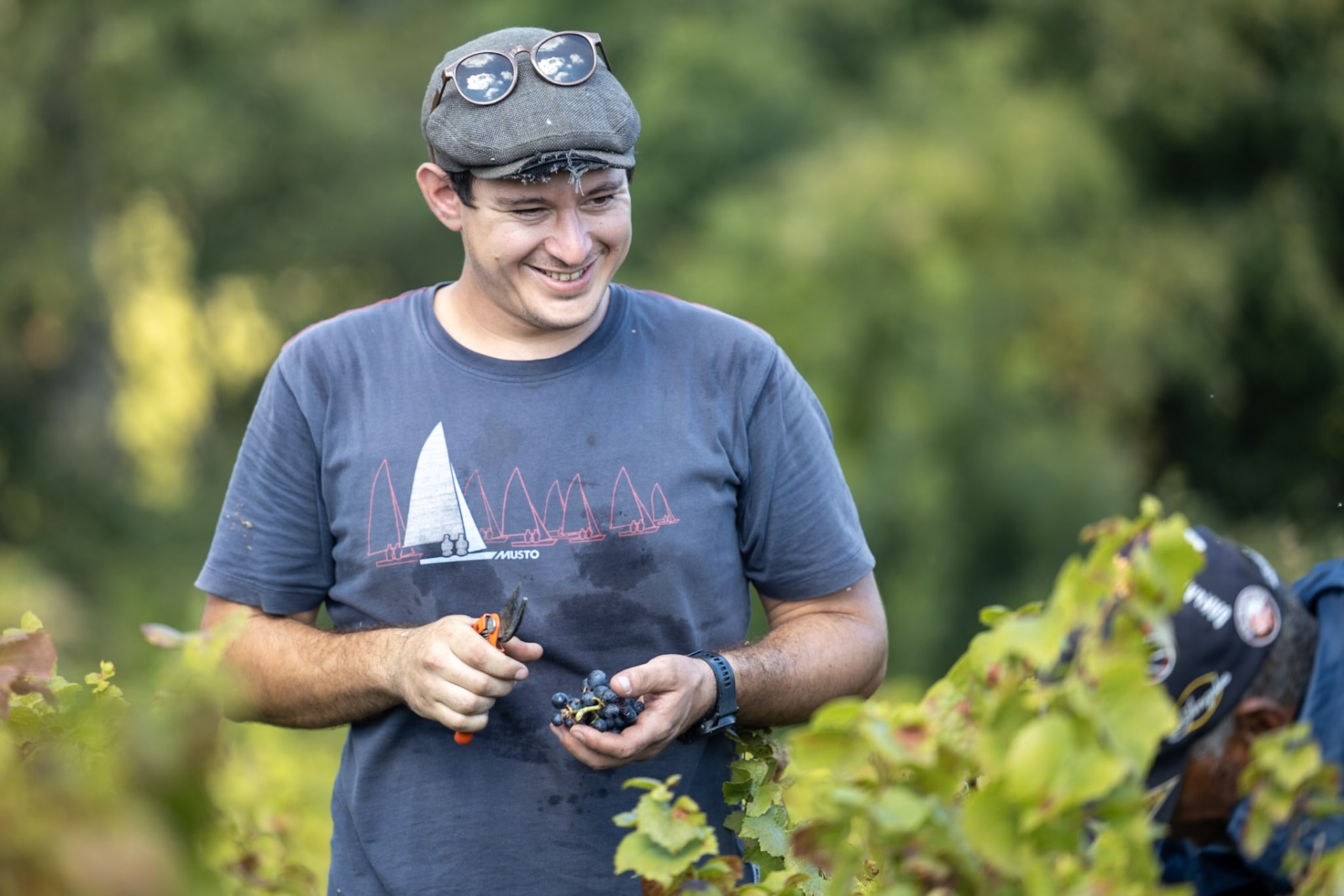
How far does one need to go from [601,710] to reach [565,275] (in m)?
0.84

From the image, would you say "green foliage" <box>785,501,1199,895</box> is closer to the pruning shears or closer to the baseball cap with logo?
the baseball cap with logo

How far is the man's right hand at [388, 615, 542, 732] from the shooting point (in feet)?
7.84

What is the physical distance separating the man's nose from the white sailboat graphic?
418mm

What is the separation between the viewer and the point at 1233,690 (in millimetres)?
1914

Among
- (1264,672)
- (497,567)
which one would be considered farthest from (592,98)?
(1264,672)

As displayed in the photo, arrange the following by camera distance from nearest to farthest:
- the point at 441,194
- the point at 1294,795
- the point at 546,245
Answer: the point at 1294,795, the point at 546,245, the point at 441,194

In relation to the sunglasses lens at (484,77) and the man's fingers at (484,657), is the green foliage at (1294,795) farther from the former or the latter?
the sunglasses lens at (484,77)

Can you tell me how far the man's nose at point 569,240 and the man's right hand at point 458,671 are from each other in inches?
28.2

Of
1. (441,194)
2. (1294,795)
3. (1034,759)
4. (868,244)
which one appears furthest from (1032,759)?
(868,244)

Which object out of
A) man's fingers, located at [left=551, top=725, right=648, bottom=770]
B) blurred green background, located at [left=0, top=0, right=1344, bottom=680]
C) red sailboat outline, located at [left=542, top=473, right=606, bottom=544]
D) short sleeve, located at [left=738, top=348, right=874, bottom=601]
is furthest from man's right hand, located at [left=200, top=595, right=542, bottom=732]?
blurred green background, located at [left=0, top=0, right=1344, bottom=680]

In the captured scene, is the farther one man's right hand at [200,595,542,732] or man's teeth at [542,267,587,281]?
man's teeth at [542,267,587,281]

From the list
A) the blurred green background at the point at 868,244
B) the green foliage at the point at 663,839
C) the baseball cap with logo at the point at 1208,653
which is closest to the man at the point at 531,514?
the green foliage at the point at 663,839

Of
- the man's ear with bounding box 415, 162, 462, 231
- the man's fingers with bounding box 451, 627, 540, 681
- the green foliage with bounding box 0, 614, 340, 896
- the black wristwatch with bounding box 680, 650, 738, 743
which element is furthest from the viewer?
the man's ear with bounding box 415, 162, 462, 231

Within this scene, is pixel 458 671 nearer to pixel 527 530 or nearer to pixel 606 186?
pixel 527 530
